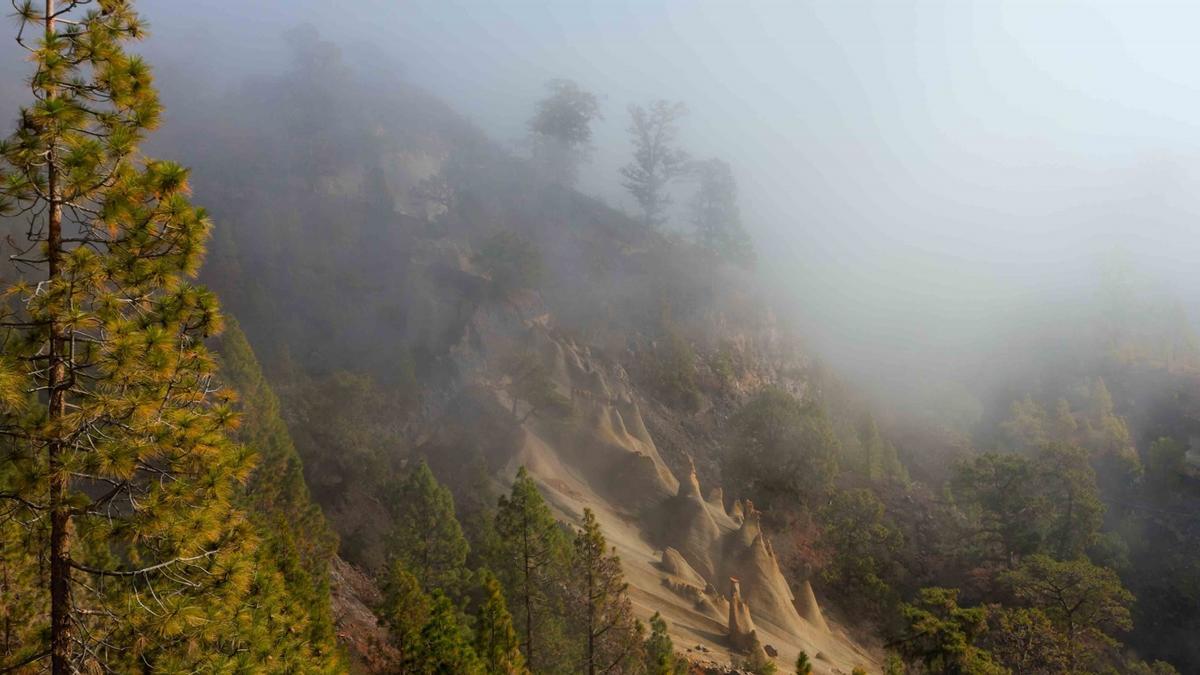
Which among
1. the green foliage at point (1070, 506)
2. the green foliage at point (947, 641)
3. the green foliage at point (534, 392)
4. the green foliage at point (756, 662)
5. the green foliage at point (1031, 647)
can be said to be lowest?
the green foliage at point (534, 392)

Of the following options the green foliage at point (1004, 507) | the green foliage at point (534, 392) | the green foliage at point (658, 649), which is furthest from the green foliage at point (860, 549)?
the green foliage at point (658, 649)

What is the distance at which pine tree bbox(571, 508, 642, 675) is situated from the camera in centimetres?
2131

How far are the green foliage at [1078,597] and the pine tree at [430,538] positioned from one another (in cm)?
2896

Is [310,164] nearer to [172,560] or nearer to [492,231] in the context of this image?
[492,231]

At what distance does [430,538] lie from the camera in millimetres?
27672

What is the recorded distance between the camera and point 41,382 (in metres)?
7.16

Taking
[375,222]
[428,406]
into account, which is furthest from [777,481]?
[375,222]

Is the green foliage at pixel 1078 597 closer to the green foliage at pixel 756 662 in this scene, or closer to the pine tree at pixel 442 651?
the green foliage at pixel 756 662

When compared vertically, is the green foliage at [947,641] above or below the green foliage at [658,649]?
above

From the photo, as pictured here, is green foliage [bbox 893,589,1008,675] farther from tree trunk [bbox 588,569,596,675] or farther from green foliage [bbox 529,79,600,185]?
green foliage [bbox 529,79,600,185]

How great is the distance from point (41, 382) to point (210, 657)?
12.1 ft

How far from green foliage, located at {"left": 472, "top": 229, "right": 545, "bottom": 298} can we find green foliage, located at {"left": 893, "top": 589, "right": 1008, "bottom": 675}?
3602cm

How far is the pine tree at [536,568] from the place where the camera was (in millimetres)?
22109

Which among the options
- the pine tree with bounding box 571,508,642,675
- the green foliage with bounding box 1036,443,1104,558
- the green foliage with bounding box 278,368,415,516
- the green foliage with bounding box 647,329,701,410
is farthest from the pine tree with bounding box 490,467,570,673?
the green foliage with bounding box 1036,443,1104,558
